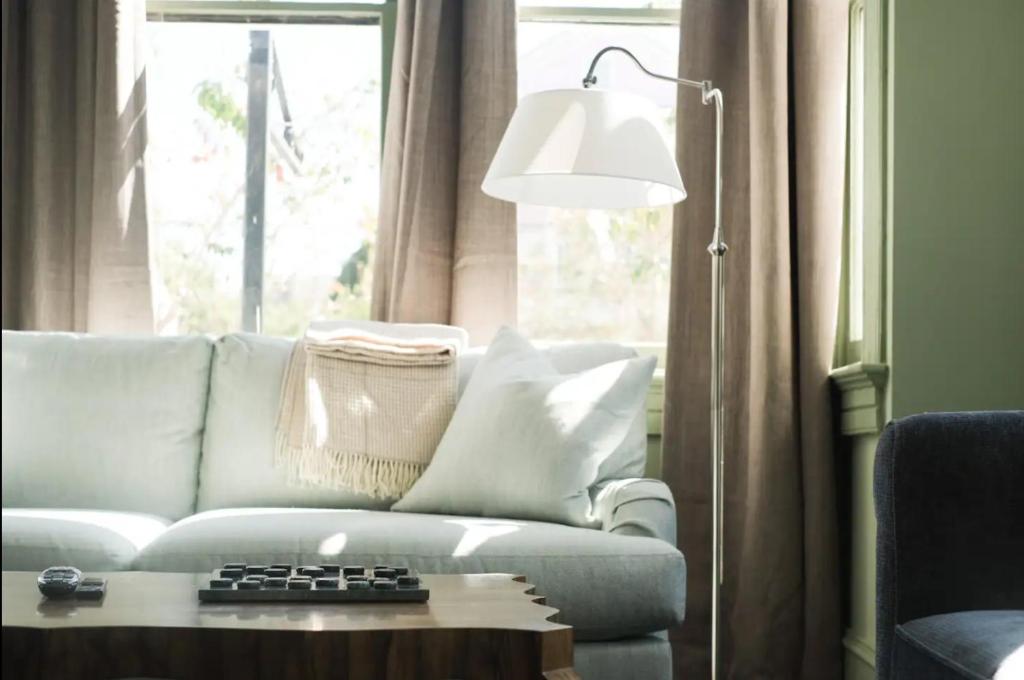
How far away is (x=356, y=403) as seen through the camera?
2832 mm

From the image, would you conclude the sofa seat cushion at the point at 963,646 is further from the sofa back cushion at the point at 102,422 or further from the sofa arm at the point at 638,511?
the sofa back cushion at the point at 102,422

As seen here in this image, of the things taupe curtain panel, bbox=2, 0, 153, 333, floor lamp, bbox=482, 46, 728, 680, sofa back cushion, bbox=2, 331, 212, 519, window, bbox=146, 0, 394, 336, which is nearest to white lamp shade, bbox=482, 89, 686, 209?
floor lamp, bbox=482, 46, 728, 680

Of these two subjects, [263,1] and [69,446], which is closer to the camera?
[69,446]

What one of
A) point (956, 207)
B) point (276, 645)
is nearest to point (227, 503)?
point (276, 645)

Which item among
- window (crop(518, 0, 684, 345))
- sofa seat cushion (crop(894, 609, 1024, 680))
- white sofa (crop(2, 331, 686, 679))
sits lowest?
sofa seat cushion (crop(894, 609, 1024, 680))

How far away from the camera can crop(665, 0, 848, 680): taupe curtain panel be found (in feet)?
10.2

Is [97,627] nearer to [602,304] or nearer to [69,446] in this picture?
[69,446]

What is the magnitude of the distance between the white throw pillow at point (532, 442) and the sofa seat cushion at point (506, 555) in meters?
0.24

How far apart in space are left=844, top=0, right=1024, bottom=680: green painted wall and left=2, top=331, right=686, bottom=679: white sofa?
2.22 ft

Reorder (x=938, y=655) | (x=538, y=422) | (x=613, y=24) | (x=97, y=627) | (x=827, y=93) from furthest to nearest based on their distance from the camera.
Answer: (x=613, y=24)
(x=827, y=93)
(x=538, y=422)
(x=938, y=655)
(x=97, y=627)

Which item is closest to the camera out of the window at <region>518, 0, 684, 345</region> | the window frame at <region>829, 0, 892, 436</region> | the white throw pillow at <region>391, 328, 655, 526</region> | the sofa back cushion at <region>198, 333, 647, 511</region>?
the white throw pillow at <region>391, 328, 655, 526</region>

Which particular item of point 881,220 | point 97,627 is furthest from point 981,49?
point 97,627

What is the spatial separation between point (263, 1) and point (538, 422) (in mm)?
1792

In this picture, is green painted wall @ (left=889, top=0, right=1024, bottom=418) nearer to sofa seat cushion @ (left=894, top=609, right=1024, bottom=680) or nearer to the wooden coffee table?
sofa seat cushion @ (left=894, top=609, right=1024, bottom=680)
